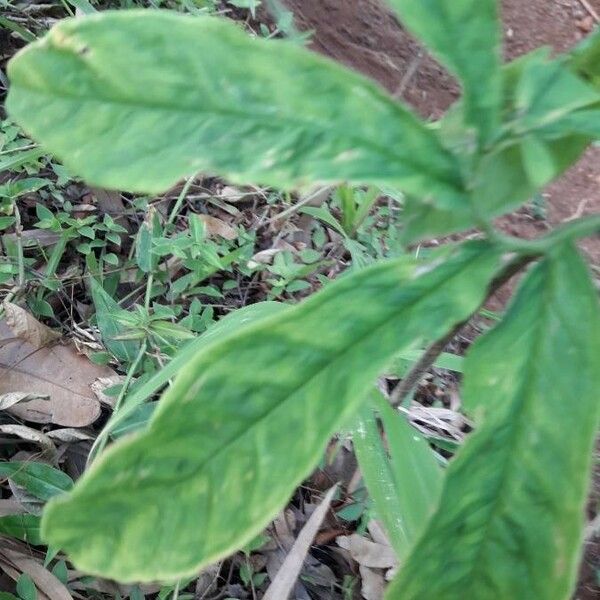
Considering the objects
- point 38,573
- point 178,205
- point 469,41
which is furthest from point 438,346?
point 178,205

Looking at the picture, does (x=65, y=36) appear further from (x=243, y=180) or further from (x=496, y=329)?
(x=496, y=329)

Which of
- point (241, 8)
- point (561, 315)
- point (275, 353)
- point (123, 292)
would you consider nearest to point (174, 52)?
point (275, 353)

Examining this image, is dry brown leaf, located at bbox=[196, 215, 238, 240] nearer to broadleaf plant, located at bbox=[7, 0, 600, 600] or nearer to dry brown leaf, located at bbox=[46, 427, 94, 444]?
dry brown leaf, located at bbox=[46, 427, 94, 444]

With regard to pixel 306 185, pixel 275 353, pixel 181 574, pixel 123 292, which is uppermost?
pixel 306 185

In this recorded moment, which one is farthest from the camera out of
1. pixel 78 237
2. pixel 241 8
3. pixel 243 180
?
pixel 241 8

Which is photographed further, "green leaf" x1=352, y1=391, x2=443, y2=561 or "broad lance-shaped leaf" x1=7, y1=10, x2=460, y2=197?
"green leaf" x1=352, y1=391, x2=443, y2=561

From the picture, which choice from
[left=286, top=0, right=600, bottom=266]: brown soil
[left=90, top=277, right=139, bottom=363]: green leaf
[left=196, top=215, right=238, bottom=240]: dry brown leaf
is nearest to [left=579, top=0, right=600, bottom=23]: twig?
[left=286, top=0, right=600, bottom=266]: brown soil
